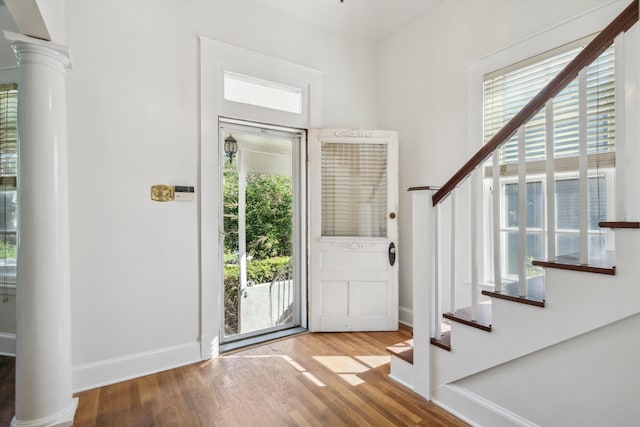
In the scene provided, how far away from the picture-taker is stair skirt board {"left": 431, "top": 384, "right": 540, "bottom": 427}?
1694mm

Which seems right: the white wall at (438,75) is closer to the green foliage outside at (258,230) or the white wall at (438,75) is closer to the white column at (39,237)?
the green foliage outside at (258,230)

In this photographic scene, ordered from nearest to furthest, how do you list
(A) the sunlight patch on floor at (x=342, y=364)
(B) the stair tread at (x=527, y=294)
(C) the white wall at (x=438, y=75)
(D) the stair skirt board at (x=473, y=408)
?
(B) the stair tread at (x=527, y=294), (D) the stair skirt board at (x=473, y=408), (A) the sunlight patch on floor at (x=342, y=364), (C) the white wall at (x=438, y=75)

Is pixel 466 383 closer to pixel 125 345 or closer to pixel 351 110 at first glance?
pixel 125 345

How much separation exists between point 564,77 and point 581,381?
1.41 metres

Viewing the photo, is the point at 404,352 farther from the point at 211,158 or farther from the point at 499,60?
the point at 499,60

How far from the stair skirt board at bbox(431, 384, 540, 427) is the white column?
229cm

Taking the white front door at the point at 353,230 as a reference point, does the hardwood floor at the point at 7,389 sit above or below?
below

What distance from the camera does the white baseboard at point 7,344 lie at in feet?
7.36

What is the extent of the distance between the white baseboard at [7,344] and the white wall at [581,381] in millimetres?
3248

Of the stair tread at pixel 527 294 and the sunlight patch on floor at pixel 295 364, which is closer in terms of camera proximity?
the stair tread at pixel 527 294

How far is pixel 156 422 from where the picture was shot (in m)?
1.91

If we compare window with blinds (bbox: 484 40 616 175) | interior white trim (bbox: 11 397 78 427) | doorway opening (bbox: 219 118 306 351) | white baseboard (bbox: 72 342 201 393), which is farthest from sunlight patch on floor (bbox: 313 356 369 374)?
window with blinds (bbox: 484 40 616 175)

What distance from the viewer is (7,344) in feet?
7.45

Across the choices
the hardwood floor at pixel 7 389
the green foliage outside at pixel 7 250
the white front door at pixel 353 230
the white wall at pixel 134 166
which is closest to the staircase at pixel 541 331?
the white front door at pixel 353 230
